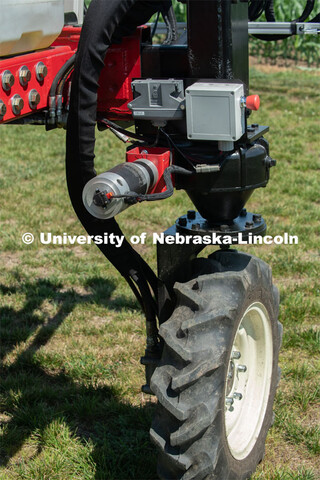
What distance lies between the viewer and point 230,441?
2.64 metres

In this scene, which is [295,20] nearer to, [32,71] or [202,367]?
[32,71]

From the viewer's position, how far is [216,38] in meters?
2.14

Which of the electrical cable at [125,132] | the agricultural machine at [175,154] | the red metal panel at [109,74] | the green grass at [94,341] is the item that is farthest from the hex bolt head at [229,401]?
the red metal panel at [109,74]

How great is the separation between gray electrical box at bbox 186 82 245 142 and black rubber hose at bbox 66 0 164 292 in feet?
1.00

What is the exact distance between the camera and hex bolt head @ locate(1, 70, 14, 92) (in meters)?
2.04

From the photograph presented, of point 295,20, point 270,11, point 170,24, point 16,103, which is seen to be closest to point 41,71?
point 16,103

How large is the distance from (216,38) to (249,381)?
4.52ft

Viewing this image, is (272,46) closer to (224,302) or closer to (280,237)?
(280,237)

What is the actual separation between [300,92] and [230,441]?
8707 millimetres

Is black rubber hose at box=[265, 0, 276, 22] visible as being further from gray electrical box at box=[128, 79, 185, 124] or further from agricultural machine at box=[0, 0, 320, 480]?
gray electrical box at box=[128, 79, 185, 124]

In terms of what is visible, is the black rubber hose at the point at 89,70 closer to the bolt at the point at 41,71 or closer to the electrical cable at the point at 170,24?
the bolt at the point at 41,71

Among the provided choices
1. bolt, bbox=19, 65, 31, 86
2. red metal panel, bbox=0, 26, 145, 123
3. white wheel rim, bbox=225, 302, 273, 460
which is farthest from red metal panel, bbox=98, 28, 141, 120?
white wheel rim, bbox=225, 302, 273, 460

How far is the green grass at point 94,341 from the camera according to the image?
2.95 m

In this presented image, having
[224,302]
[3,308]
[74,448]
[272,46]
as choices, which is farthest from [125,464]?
[272,46]
